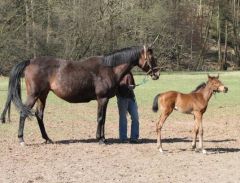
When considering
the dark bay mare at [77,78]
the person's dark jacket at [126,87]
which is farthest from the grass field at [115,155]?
the person's dark jacket at [126,87]

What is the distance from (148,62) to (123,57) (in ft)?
1.82

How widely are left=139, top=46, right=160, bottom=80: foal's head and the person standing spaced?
15.1 inches

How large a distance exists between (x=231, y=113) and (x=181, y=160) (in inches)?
371

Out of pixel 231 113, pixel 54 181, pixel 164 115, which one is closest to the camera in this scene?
pixel 54 181

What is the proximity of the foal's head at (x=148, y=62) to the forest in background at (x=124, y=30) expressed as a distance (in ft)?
90.3

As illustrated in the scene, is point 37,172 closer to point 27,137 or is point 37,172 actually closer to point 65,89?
point 65,89

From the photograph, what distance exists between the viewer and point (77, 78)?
39.1 ft

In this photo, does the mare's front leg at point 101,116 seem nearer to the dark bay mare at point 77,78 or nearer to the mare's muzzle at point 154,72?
the dark bay mare at point 77,78

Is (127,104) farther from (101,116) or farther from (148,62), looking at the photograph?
(148,62)

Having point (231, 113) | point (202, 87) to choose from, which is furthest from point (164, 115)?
point (231, 113)

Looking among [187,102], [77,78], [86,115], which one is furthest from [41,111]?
[86,115]

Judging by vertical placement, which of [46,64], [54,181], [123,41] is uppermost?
[123,41]

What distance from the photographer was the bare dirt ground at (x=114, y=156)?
27.8 feet

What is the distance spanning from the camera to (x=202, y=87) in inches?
446
